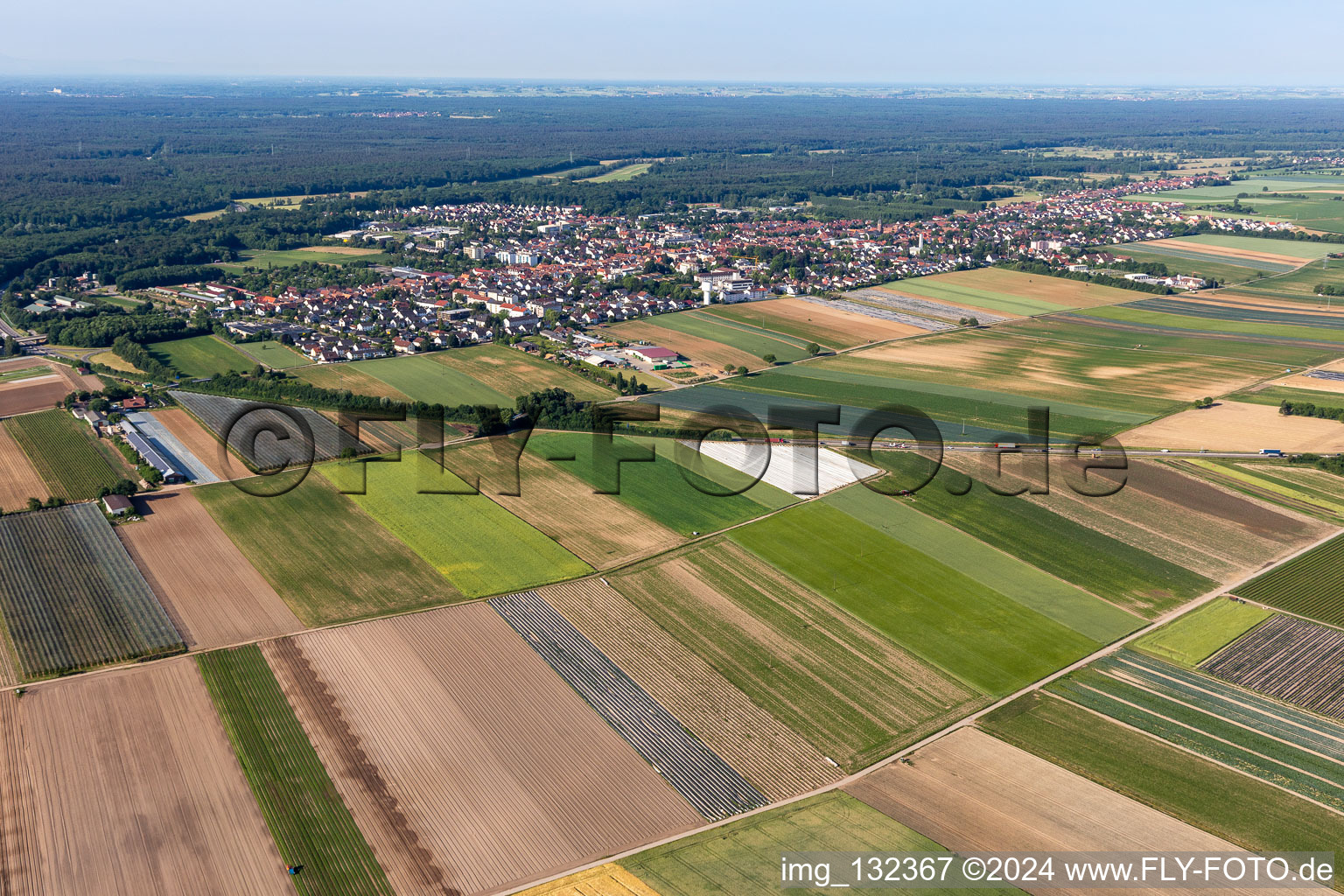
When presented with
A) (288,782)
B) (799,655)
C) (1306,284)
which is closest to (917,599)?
(799,655)

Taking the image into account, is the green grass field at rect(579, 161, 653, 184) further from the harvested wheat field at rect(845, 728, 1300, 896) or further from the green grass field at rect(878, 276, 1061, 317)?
the harvested wheat field at rect(845, 728, 1300, 896)

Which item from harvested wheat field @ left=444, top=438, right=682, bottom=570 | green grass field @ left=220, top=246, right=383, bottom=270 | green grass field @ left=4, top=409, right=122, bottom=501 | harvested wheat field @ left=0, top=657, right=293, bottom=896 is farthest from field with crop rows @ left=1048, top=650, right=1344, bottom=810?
green grass field @ left=220, top=246, right=383, bottom=270

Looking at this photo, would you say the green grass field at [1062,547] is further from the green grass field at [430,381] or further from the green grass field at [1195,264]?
the green grass field at [1195,264]

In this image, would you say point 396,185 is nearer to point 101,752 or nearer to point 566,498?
point 566,498

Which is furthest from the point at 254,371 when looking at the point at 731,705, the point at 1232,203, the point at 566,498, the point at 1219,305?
the point at 1232,203

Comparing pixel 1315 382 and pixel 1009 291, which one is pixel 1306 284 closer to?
pixel 1009 291

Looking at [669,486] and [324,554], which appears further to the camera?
[669,486]

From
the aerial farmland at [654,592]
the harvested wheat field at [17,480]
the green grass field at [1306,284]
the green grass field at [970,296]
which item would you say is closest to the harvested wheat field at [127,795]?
the aerial farmland at [654,592]
